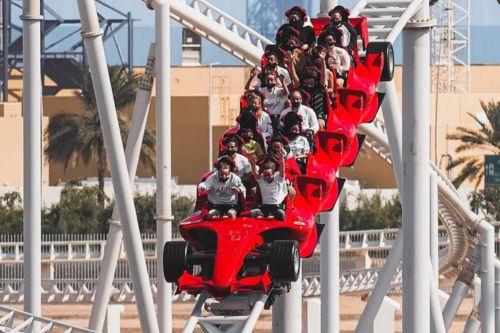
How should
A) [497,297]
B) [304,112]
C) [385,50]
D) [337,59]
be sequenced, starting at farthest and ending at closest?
[497,297] < [385,50] < [337,59] < [304,112]

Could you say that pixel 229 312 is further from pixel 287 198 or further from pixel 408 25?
pixel 408 25

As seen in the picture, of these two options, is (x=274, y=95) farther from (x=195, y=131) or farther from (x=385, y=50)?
(x=195, y=131)

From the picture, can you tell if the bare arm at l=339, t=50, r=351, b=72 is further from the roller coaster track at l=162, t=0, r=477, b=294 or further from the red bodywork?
the roller coaster track at l=162, t=0, r=477, b=294

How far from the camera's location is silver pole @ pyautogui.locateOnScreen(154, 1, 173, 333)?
2380cm

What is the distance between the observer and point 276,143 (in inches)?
743

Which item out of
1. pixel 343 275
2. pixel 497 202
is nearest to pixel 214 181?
pixel 343 275

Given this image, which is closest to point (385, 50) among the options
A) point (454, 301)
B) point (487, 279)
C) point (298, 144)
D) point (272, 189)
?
point (298, 144)

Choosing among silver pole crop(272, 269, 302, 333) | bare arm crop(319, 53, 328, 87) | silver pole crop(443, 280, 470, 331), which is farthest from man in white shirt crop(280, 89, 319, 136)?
silver pole crop(443, 280, 470, 331)

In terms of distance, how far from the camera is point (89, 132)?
58469 millimetres

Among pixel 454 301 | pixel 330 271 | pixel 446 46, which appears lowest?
pixel 454 301

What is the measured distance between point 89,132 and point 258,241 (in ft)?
134

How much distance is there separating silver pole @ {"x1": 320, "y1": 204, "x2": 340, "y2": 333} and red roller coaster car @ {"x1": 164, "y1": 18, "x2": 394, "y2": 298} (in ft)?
10.5

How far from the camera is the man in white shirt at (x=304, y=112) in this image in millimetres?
20141

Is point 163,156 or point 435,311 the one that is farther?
point 435,311
